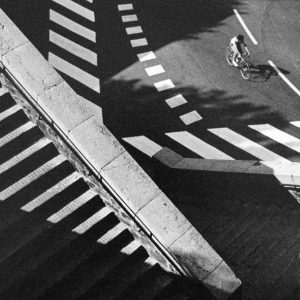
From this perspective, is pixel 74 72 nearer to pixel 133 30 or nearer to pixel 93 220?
pixel 133 30

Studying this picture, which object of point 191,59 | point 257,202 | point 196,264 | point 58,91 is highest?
point 58,91

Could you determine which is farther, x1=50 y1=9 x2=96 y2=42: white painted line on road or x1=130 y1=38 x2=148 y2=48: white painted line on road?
x1=50 y1=9 x2=96 y2=42: white painted line on road

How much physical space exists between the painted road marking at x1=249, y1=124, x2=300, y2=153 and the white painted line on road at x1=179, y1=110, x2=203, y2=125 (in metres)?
1.66

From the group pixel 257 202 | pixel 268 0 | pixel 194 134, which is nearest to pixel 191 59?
pixel 194 134

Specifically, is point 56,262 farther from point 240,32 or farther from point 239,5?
point 239,5

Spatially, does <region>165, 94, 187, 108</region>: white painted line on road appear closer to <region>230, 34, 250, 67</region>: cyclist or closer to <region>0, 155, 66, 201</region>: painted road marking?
<region>230, 34, 250, 67</region>: cyclist

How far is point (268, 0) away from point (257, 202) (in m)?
12.5

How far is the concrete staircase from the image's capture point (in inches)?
236

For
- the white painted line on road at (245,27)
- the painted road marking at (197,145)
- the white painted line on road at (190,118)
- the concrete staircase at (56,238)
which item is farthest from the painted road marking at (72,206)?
the white painted line on road at (245,27)

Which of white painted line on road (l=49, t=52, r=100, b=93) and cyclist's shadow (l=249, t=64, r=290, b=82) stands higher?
white painted line on road (l=49, t=52, r=100, b=93)

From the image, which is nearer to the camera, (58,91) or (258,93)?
(58,91)

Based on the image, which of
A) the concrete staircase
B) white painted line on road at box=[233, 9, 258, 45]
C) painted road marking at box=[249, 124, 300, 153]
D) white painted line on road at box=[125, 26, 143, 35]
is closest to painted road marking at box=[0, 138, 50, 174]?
the concrete staircase

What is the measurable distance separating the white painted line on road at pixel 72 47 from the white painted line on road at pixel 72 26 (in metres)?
0.65

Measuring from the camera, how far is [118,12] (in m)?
16.7
